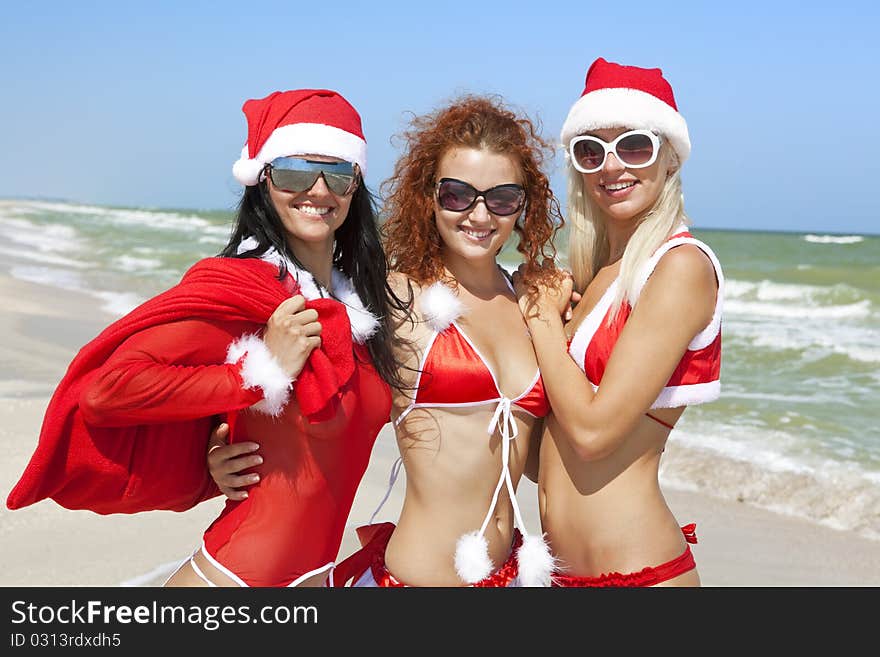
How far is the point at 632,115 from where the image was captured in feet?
10.3

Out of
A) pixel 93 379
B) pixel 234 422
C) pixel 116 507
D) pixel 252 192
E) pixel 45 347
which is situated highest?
pixel 252 192

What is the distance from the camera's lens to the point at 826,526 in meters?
6.02

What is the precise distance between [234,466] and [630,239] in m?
1.49

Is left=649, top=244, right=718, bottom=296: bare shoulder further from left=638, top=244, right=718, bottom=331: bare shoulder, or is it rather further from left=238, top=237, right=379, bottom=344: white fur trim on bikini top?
left=238, top=237, right=379, bottom=344: white fur trim on bikini top

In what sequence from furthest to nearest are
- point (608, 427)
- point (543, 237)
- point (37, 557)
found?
point (37, 557), point (543, 237), point (608, 427)

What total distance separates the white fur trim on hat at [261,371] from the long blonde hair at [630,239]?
112cm

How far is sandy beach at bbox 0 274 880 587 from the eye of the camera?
4.93 meters

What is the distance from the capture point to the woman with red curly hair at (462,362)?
10.0 ft

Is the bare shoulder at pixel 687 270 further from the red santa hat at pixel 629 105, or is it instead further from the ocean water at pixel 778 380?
the ocean water at pixel 778 380

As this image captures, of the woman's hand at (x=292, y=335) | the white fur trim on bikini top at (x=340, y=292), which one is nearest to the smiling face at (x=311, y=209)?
the white fur trim on bikini top at (x=340, y=292)

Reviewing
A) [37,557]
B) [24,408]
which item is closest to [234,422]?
[37,557]

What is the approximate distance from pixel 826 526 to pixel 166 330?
494 centimetres
